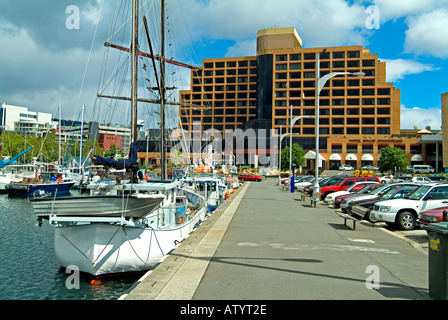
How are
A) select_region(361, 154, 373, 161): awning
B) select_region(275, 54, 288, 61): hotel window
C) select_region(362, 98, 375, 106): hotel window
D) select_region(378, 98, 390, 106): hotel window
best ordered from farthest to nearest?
select_region(275, 54, 288, 61): hotel window
select_region(362, 98, 375, 106): hotel window
select_region(378, 98, 390, 106): hotel window
select_region(361, 154, 373, 161): awning

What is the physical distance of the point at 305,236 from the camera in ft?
44.6

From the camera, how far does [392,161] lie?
3066 inches

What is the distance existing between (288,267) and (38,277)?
10188mm

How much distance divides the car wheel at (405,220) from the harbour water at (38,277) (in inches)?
400

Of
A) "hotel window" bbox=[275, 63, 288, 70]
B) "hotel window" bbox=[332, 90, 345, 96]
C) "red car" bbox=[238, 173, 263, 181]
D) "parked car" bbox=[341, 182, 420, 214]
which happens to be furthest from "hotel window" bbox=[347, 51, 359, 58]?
"parked car" bbox=[341, 182, 420, 214]

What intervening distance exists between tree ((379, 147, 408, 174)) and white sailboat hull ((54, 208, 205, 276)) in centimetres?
7142

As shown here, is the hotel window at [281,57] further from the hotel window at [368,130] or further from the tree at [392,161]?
the tree at [392,161]

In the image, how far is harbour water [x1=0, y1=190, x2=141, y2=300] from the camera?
1302 centimetres

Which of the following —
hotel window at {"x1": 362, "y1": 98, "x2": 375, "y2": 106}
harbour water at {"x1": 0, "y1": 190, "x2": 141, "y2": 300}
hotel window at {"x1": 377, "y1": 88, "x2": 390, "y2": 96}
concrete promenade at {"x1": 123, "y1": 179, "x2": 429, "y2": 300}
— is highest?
hotel window at {"x1": 377, "y1": 88, "x2": 390, "y2": 96}

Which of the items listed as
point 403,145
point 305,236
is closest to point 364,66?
point 403,145

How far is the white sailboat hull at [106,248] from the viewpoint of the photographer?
13438mm

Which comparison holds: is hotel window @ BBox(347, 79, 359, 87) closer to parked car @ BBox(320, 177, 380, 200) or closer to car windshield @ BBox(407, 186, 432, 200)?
parked car @ BBox(320, 177, 380, 200)

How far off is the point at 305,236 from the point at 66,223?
26.8ft

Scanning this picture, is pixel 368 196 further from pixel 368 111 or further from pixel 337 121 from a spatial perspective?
pixel 368 111
